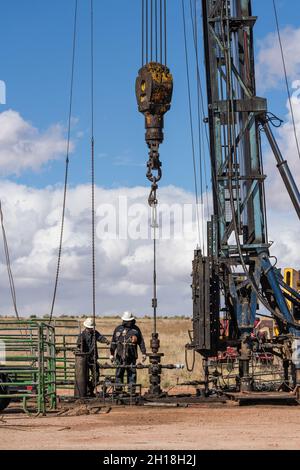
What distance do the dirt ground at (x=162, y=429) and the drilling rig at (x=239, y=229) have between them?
234 cm

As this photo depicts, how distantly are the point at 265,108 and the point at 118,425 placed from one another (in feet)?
26.2

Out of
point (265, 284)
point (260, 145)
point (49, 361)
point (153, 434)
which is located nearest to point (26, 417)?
point (49, 361)

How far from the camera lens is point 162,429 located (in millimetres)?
14000

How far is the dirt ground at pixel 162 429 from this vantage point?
12.0m

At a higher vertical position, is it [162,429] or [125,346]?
[125,346]

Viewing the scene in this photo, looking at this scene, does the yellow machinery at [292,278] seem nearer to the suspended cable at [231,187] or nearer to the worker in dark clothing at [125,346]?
the suspended cable at [231,187]

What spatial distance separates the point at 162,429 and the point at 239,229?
6.58 m

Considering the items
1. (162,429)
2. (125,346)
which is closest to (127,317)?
(125,346)

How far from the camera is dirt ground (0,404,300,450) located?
12.0m

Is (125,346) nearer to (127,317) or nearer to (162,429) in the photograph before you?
(127,317)

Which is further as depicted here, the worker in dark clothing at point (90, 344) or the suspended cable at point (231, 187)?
the suspended cable at point (231, 187)

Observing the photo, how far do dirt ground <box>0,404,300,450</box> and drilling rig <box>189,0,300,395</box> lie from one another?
2.34 meters

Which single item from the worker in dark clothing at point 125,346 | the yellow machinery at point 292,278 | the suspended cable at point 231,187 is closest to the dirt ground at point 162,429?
the worker in dark clothing at point 125,346
